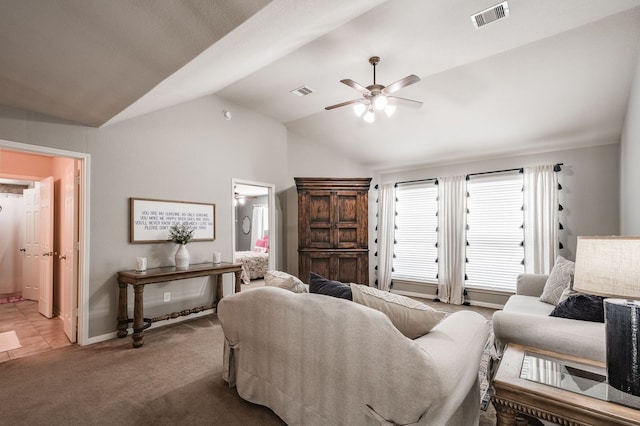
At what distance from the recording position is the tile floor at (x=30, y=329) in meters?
3.18

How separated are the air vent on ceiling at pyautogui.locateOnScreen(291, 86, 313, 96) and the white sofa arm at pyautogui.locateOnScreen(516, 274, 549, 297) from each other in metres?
3.59

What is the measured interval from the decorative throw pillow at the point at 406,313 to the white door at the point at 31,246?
17.7 ft

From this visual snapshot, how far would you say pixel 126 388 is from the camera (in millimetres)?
2424

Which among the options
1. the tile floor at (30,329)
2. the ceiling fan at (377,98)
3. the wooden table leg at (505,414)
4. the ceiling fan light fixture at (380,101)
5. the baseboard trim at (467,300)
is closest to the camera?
the wooden table leg at (505,414)

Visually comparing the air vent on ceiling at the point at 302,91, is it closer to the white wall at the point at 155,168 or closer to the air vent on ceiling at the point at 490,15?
the white wall at the point at 155,168

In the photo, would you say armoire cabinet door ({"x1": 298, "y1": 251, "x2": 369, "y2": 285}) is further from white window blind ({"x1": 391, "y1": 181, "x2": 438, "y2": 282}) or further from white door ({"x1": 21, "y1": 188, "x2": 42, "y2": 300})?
white door ({"x1": 21, "y1": 188, "x2": 42, "y2": 300})

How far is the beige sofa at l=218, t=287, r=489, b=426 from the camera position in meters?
1.35

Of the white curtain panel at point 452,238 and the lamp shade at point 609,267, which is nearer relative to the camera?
the lamp shade at point 609,267

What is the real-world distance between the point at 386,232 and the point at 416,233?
570 millimetres

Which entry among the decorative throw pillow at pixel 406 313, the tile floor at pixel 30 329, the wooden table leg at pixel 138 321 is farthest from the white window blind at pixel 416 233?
the tile floor at pixel 30 329

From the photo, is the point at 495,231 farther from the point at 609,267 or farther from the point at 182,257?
the point at 182,257

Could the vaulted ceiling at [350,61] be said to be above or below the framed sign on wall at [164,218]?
above

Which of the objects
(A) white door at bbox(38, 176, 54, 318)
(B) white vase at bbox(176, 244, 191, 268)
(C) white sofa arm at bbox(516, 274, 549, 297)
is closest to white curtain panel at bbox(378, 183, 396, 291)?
(C) white sofa arm at bbox(516, 274, 549, 297)

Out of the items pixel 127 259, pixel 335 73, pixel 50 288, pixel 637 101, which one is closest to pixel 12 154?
pixel 50 288
